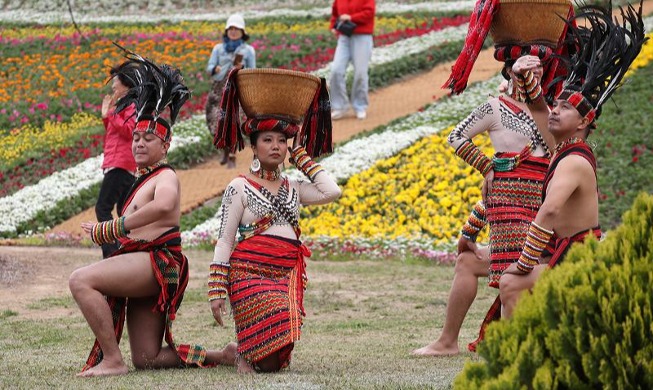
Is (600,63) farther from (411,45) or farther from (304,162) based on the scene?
(411,45)

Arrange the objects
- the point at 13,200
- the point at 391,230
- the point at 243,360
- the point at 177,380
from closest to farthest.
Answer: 1. the point at 177,380
2. the point at 243,360
3. the point at 391,230
4. the point at 13,200

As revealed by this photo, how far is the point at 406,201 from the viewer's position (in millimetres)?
15047

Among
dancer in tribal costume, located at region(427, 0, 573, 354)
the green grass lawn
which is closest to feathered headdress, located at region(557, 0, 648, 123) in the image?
dancer in tribal costume, located at region(427, 0, 573, 354)

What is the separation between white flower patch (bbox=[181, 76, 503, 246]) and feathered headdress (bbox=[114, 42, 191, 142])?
7.10 m

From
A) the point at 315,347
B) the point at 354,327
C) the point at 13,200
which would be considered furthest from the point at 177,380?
the point at 13,200

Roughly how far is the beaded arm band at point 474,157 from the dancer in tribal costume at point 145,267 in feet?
5.22

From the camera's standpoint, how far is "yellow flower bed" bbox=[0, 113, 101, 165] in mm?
19219

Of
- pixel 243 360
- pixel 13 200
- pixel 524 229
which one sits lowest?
pixel 13 200

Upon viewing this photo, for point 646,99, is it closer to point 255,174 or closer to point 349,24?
point 349,24

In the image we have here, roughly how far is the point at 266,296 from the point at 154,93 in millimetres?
1354

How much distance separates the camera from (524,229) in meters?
6.84

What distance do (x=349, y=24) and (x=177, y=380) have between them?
1255 centimetres

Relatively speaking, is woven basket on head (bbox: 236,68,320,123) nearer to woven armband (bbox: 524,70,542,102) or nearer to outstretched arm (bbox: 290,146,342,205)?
outstretched arm (bbox: 290,146,342,205)

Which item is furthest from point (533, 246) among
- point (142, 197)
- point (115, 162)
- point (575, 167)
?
point (115, 162)
